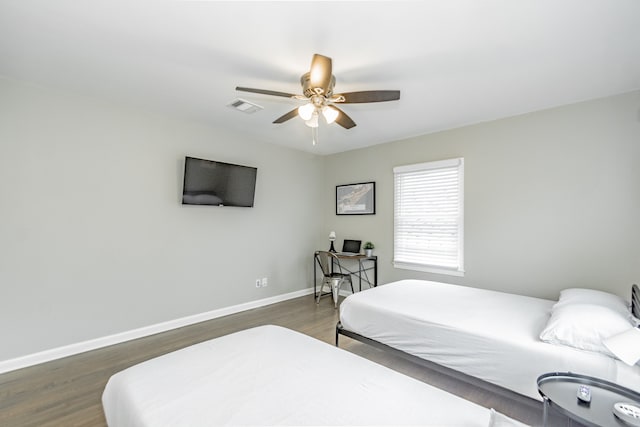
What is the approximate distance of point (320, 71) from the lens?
200cm

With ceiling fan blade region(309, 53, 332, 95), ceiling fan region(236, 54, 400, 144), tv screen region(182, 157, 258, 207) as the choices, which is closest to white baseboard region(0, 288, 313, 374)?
tv screen region(182, 157, 258, 207)

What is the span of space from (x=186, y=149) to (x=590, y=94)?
175 inches

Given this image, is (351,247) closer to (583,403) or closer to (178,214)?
(178,214)

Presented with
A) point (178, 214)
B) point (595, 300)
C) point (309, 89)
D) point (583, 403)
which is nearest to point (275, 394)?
point (583, 403)

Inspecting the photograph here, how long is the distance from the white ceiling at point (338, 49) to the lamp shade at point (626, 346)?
1.78 meters

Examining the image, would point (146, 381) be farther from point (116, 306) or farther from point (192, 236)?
point (192, 236)

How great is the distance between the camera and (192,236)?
3.83 meters

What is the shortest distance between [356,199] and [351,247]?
83 centimetres

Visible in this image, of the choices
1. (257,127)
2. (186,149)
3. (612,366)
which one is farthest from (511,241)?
(186,149)

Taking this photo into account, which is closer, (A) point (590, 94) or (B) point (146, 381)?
(B) point (146, 381)

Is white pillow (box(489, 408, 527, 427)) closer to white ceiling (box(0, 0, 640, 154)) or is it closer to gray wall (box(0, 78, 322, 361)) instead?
white ceiling (box(0, 0, 640, 154))

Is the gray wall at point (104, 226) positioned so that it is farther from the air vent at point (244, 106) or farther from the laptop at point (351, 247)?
the laptop at point (351, 247)

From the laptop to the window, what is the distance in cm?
68

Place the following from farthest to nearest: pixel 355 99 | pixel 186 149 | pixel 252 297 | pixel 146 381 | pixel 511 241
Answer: pixel 252 297 < pixel 186 149 < pixel 511 241 < pixel 355 99 < pixel 146 381
